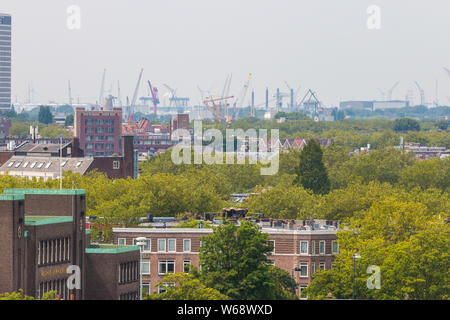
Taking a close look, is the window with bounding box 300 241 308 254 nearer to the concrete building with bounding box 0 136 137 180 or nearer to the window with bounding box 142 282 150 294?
the window with bounding box 142 282 150 294

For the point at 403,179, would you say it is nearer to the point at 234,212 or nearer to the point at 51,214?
the point at 234,212

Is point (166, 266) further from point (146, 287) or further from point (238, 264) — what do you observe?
point (238, 264)

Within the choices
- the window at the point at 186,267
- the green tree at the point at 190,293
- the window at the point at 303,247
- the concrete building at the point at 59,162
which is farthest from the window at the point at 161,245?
the concrete building at the point at 59,162

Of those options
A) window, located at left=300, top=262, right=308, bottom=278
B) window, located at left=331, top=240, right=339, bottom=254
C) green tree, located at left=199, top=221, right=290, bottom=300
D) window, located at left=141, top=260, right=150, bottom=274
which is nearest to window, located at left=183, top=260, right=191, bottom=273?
window, located at left=141, top=260, right=150, bottom=274

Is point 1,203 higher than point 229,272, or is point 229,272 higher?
point 1,203

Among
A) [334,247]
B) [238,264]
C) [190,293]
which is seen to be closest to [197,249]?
[334,247]
